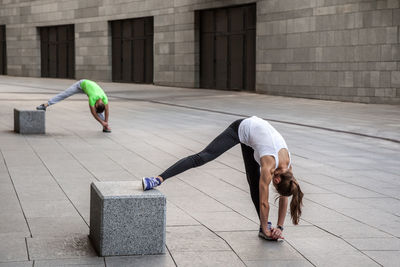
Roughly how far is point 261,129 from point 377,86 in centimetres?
1887

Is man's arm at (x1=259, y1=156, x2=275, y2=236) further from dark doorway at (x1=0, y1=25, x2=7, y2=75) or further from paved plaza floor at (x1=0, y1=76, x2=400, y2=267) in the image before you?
dark doorway at (x1=0, y1=25, x2=7, y2=75)

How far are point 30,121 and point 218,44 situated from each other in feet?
62.5

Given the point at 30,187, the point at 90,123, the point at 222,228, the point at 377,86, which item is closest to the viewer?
the point at 222,228

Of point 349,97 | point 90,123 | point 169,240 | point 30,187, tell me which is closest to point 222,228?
point 169,240

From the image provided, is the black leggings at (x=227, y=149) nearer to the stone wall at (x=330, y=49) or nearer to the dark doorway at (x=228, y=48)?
the stone wall at (x=330, y=49)

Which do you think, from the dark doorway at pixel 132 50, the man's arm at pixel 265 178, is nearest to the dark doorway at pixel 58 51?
the dark doorway at pixel 132 50

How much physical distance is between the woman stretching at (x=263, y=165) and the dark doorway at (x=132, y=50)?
31.4 metres

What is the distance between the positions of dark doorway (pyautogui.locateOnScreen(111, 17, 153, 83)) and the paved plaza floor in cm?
1914

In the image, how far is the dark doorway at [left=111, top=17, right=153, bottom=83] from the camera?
3762 centimetres

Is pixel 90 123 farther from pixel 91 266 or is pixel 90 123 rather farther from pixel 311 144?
pixel 91 266

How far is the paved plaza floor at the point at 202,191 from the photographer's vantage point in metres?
5.93

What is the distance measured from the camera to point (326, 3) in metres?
25.5

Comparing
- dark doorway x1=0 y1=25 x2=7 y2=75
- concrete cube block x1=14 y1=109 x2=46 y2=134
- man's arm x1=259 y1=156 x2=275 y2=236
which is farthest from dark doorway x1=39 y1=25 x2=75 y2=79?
man's arm x1=259 y1=156 x2=275 y2=236

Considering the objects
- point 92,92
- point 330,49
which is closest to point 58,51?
point 330,49
